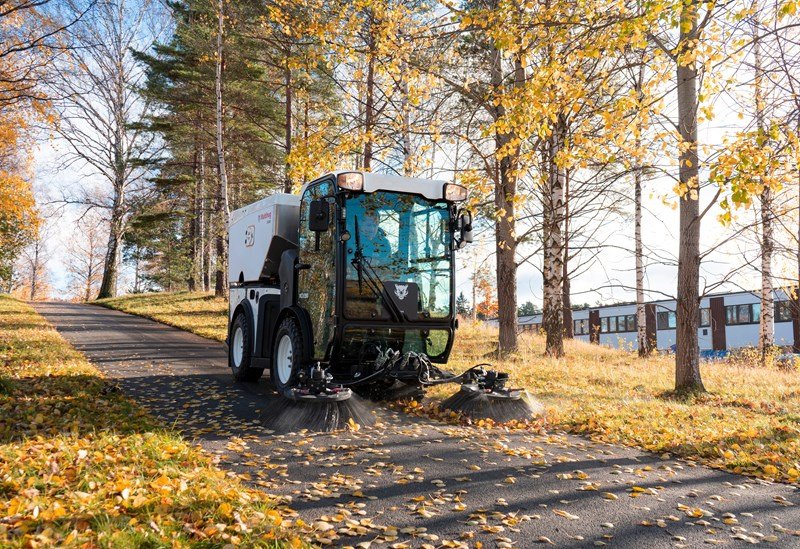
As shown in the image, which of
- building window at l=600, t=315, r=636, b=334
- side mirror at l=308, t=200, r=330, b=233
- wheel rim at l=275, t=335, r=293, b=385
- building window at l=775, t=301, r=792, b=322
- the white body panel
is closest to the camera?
side mirror at l=308, t=200, r=330, b=233

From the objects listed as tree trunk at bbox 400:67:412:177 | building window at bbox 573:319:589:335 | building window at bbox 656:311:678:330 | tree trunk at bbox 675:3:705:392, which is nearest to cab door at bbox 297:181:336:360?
tree trunk at bbox 400:67:412:177

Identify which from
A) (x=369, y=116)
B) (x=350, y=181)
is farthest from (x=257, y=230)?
(x=369, y=116)

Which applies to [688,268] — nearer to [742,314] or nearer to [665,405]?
[665,405]

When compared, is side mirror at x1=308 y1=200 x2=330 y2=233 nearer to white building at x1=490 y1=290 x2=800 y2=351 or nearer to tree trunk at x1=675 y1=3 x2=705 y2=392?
tree trunk at x1=675 y1=3 x2=705 y2=392

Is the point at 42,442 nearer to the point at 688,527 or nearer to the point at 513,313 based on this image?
the point at 688,527

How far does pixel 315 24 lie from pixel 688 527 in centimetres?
1072

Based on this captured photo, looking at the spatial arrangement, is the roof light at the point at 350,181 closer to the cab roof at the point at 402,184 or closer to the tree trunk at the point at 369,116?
the cab roof at the point at 402,184

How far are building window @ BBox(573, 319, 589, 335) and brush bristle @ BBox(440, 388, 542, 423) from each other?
28.6m

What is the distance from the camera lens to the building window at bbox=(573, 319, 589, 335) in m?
34.3

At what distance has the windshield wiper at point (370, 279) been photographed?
276 inches

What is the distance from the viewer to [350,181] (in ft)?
22.8

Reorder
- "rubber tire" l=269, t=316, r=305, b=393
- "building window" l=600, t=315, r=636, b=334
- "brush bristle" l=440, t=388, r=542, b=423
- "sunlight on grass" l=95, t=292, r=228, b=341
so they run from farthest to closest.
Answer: "building window" l=600, t=315, r=636, b=334, "sunlight on grass" l=95, t=292, r=228, b=341, "rubber tire" l=269, t=316, r=305, b=393, "brush bristle" l=440, t=388, r=542, b=423

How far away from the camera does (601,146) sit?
9.53m

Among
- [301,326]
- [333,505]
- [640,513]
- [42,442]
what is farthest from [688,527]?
[42,442]
